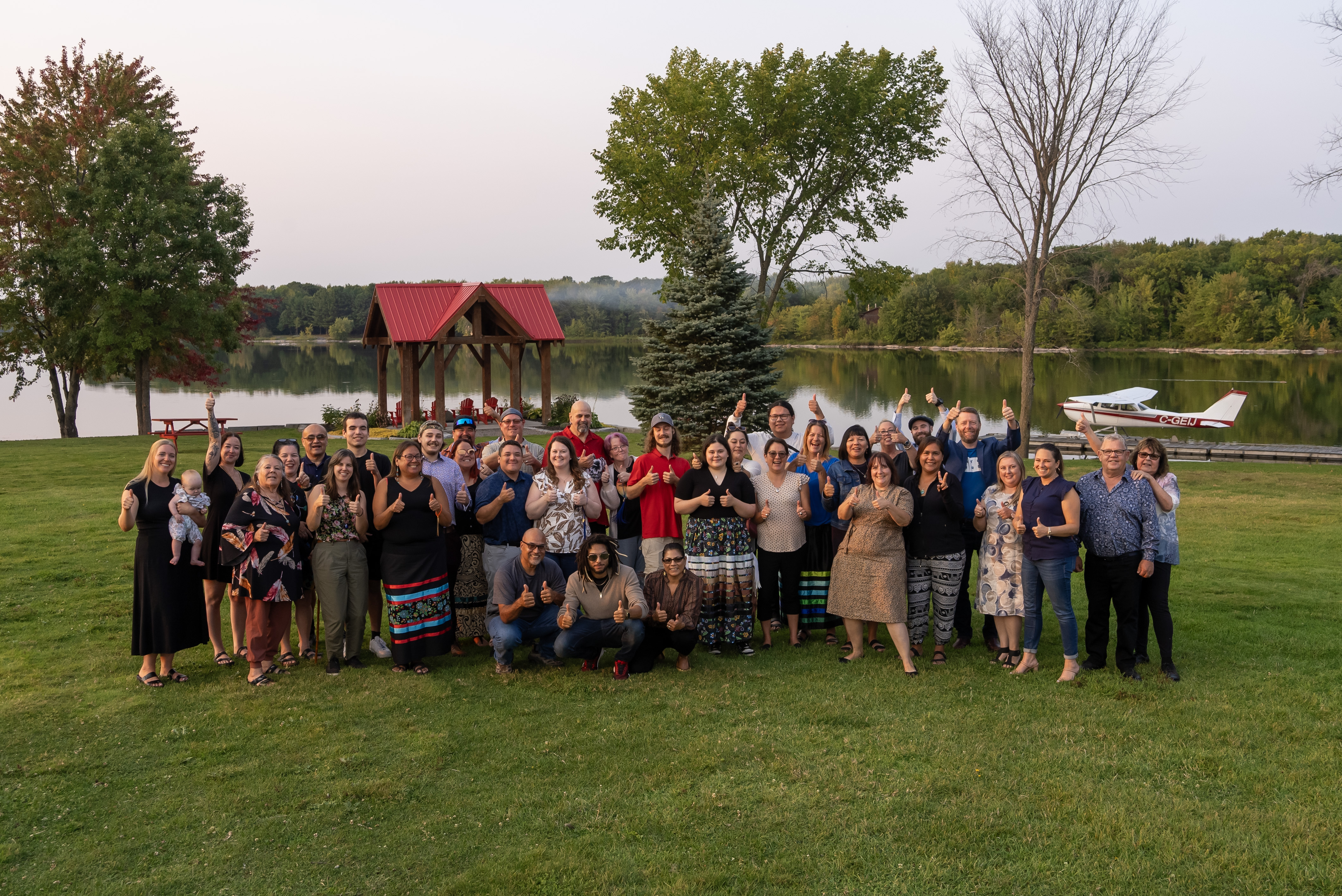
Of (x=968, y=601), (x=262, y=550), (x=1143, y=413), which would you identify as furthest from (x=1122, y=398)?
(x=262, y=550)

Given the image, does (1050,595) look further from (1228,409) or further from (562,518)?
(1228,409)

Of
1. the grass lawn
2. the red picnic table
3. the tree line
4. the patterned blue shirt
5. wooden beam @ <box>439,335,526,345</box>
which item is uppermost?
the tree line

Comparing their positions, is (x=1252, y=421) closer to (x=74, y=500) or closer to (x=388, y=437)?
(x=388, y=437)

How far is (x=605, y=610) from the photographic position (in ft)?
21.0

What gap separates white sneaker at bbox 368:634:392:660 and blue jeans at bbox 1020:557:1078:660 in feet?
15.3

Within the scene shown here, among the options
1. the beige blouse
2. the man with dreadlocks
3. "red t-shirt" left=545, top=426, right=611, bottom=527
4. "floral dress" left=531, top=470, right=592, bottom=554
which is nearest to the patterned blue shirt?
the beige blouse

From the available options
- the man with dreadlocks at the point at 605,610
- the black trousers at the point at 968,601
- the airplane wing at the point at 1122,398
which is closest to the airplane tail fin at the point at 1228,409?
the airplane wing at the point at 1122,398

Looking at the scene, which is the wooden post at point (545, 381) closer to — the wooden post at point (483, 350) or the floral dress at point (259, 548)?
the wooden post at point (483, 350)

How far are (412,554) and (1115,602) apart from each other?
4.94 meters

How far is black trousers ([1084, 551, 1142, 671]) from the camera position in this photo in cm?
614

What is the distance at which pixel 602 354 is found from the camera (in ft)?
257

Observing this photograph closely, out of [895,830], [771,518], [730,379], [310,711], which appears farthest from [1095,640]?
[730,379]

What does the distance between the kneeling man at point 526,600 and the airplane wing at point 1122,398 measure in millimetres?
28130

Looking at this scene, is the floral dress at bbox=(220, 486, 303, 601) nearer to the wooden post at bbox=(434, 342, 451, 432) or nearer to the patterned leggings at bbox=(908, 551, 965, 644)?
the patterned leggings at bbox=(908, 551, 965, 644)
